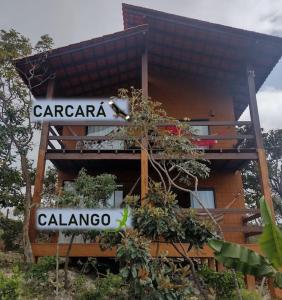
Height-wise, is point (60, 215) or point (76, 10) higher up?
point (76, 10)

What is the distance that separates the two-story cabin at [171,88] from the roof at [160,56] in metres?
0.04

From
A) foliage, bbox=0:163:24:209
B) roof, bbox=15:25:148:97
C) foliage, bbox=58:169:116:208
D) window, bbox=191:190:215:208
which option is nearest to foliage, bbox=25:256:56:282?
foliage, bbox=58:169:116:208

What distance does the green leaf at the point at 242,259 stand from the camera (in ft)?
22.7

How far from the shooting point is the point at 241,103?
53.8 ft

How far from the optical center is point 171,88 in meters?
15.5

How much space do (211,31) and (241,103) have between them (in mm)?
4748

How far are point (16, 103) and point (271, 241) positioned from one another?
31.8 feet

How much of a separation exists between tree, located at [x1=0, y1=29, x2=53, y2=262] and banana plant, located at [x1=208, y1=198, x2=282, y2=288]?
7113mm

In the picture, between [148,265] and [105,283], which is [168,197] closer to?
[148,265]

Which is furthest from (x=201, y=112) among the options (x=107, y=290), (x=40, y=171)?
(x=107, y=290)

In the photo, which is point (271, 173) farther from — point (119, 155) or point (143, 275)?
point (143, 275)

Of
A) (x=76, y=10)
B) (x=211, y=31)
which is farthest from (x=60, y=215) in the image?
(x=211, y=31)

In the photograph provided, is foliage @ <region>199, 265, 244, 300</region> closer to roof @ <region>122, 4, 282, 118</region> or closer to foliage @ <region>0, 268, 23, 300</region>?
foliage @ <region>0, 268, 23, 300</region>

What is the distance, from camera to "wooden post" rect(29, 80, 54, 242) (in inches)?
426
